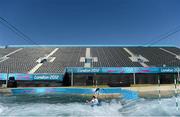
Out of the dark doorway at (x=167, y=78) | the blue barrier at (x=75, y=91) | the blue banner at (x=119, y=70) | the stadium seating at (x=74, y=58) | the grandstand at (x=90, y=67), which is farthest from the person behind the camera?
the stadium seating at (x=74, y=58)

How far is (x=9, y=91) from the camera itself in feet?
133

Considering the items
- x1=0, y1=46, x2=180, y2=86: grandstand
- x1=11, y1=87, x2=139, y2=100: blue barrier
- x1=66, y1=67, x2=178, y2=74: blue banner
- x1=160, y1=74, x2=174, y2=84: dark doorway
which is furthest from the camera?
x1=160, y1=74, x2=174, y2=84: dark doorway

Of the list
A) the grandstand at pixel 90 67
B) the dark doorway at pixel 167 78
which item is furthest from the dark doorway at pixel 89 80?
the dark doorway at pixel 167 78

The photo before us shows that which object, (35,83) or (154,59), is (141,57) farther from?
(35,83)

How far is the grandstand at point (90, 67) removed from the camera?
4990cm

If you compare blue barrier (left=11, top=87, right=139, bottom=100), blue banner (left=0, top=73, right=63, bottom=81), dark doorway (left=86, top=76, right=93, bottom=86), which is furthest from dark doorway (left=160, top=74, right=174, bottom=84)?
blue banner (left=0, top=73, right=63, bottom=81)

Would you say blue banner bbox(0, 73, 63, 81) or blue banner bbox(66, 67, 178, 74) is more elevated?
blue banner bbox(66, 67, 178, 74)

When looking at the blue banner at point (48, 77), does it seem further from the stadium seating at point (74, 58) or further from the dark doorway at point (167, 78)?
the dark doorway at point (167, 78)

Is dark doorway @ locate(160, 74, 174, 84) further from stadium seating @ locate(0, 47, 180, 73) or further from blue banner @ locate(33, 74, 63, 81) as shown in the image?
blue banner @ locate(33, 74, 63, 81)

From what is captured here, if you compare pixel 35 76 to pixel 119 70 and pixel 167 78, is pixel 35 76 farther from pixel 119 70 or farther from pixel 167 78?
pixel 167 78

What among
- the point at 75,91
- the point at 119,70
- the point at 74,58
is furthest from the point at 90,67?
the point at 75,91

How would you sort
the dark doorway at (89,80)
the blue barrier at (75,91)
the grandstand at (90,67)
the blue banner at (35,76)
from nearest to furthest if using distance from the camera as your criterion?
the blue barrier at (75,91) → the blue banner at (35,76) → the grandstand at (90,67) → the dark doorway at (89,80)

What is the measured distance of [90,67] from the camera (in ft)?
170

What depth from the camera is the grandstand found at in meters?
49.9
